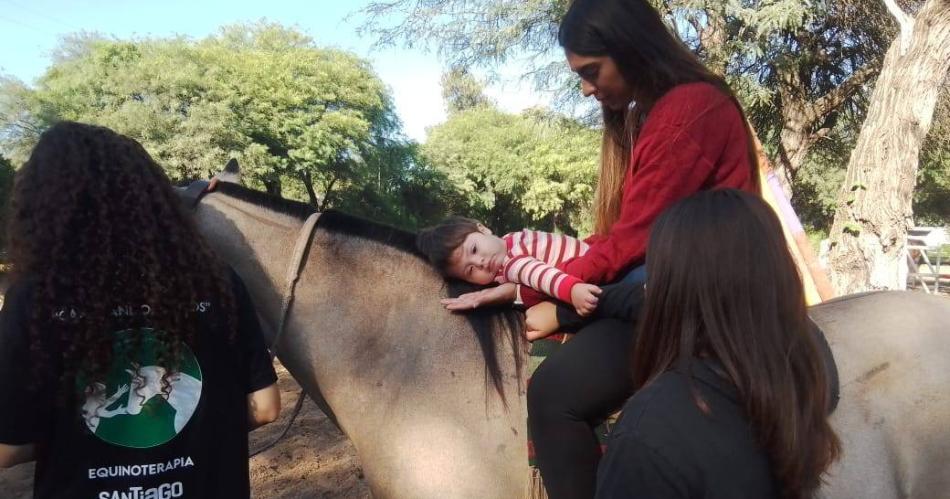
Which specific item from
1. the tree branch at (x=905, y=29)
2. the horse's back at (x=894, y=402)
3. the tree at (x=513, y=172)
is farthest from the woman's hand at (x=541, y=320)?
the tree at (x=513, y=172)

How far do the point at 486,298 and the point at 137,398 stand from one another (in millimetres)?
1099

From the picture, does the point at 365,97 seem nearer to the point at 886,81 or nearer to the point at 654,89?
the point at 886,81

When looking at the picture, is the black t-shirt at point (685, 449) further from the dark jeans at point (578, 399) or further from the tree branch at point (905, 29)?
the tree branch at point (905, 29)

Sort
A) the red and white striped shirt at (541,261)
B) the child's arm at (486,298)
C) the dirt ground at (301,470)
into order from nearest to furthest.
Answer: the red and white striped shirt at (541,261) < the child's arm at (486,298) < the dirt ground at (301,470)

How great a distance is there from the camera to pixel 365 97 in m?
24.5

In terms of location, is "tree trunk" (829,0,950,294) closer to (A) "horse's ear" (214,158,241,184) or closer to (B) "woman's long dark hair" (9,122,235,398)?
(A) "horse's ear" (214,158,241,184)

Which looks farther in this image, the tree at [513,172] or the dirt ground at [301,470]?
the tree at [513,172]

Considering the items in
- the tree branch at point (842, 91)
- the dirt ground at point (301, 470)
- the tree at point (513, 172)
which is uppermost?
the tree branch at point (842, 91)

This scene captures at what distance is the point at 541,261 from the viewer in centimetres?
216

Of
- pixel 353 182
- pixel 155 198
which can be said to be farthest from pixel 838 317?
pixel 353 182

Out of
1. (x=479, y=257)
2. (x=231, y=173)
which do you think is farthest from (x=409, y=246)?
(x=231, y=173)

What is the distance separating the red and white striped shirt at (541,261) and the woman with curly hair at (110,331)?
91 centimetres

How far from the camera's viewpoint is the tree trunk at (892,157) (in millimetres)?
5391

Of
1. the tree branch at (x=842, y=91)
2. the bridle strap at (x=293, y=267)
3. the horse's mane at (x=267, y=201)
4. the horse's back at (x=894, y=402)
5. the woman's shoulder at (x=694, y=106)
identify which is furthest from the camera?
the tree branch at (x=842, y=91)
